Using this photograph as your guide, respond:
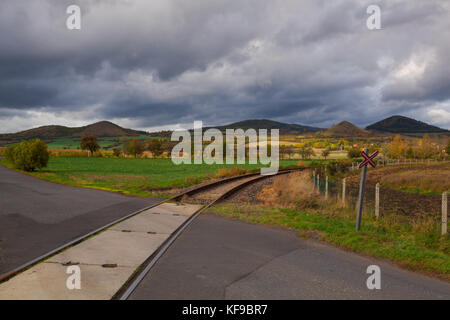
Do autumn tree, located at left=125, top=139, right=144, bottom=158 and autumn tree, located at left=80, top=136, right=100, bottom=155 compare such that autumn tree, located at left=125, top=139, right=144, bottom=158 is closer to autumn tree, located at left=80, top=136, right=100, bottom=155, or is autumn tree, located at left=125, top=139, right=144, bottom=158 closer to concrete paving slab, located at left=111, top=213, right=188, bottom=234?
autumn tree, located at left=80, top=136, right=100, bottom=155

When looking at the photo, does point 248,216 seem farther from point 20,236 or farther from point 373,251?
point 20,236

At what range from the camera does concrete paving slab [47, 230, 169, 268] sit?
5.79 metres

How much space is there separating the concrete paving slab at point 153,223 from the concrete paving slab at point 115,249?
1.55 feet

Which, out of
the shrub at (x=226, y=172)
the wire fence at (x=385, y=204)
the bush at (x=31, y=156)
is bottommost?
the wire fence at (x=385, y=204)

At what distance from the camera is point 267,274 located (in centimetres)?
547

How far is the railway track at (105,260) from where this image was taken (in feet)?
14.4

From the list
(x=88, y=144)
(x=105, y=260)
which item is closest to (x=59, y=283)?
(x=105, y=260)

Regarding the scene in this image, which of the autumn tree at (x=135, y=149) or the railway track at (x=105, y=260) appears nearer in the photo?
the railway track at (x=105, y=260)

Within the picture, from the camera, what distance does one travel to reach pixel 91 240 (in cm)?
714

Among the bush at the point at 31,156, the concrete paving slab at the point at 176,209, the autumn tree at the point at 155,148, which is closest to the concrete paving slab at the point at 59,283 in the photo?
the concrete paving slab at the point at 176,209

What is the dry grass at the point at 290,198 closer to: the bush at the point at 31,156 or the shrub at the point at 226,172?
the shrub at the point at 226,172
